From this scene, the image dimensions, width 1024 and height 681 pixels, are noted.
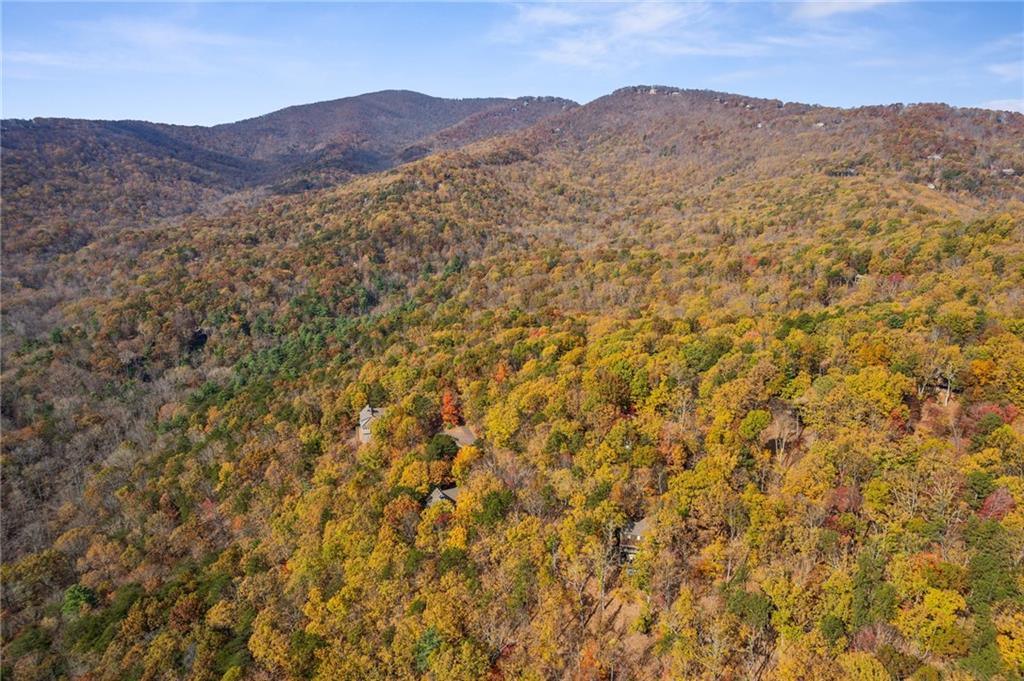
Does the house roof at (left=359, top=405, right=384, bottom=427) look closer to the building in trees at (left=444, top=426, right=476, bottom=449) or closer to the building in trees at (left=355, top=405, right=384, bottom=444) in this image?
the building in trees at (left=355, top=405, right=384, bottom=444)

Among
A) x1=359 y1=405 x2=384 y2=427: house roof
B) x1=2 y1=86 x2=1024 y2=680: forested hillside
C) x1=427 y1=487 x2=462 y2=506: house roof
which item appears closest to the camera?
x1=2 y1=86 x2=1024 y2=680: forested hillside

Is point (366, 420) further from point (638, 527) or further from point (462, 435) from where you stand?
point (638, 527)

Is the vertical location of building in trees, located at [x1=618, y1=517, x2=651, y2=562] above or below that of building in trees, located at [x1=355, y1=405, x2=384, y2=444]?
above

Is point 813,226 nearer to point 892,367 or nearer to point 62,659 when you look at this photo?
point 892,367

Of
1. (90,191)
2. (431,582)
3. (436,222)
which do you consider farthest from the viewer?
(90,191)

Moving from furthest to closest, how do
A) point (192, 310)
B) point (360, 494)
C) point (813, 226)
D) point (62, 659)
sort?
1. point (192, 310)
2. point (813, 226)
3. point (360, 494)
4. point (62, 659)

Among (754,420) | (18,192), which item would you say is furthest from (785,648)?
(18,192)

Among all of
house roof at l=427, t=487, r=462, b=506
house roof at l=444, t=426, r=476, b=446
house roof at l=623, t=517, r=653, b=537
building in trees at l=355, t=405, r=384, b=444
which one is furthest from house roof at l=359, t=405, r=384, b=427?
house roof at l=623, t=517, r=653, b=537

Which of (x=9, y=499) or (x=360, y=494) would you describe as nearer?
(x=360, y=494)
